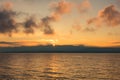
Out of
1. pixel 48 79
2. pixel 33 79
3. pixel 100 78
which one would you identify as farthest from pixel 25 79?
pixel 100 78

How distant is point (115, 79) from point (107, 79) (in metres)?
2.19

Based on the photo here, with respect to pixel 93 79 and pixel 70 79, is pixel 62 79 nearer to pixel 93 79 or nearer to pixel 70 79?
pixel 70 79

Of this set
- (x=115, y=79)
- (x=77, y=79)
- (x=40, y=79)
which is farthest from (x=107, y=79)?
(x=40, y=79)

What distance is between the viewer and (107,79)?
65312mm

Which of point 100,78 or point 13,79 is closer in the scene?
point 13,79

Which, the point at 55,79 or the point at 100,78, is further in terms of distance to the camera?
the point at 100,78

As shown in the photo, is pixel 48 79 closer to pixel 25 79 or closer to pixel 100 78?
pixel 25 79

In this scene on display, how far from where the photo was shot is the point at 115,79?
6544 centimetres

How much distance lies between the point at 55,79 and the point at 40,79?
3.89 m

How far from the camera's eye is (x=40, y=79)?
6272 centimetres

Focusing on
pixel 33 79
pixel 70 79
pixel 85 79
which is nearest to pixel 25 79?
pixel 33 79

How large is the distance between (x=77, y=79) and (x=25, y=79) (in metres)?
13.7

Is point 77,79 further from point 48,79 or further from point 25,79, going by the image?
point 25,79

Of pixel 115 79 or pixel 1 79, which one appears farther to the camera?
pixel 115 79
